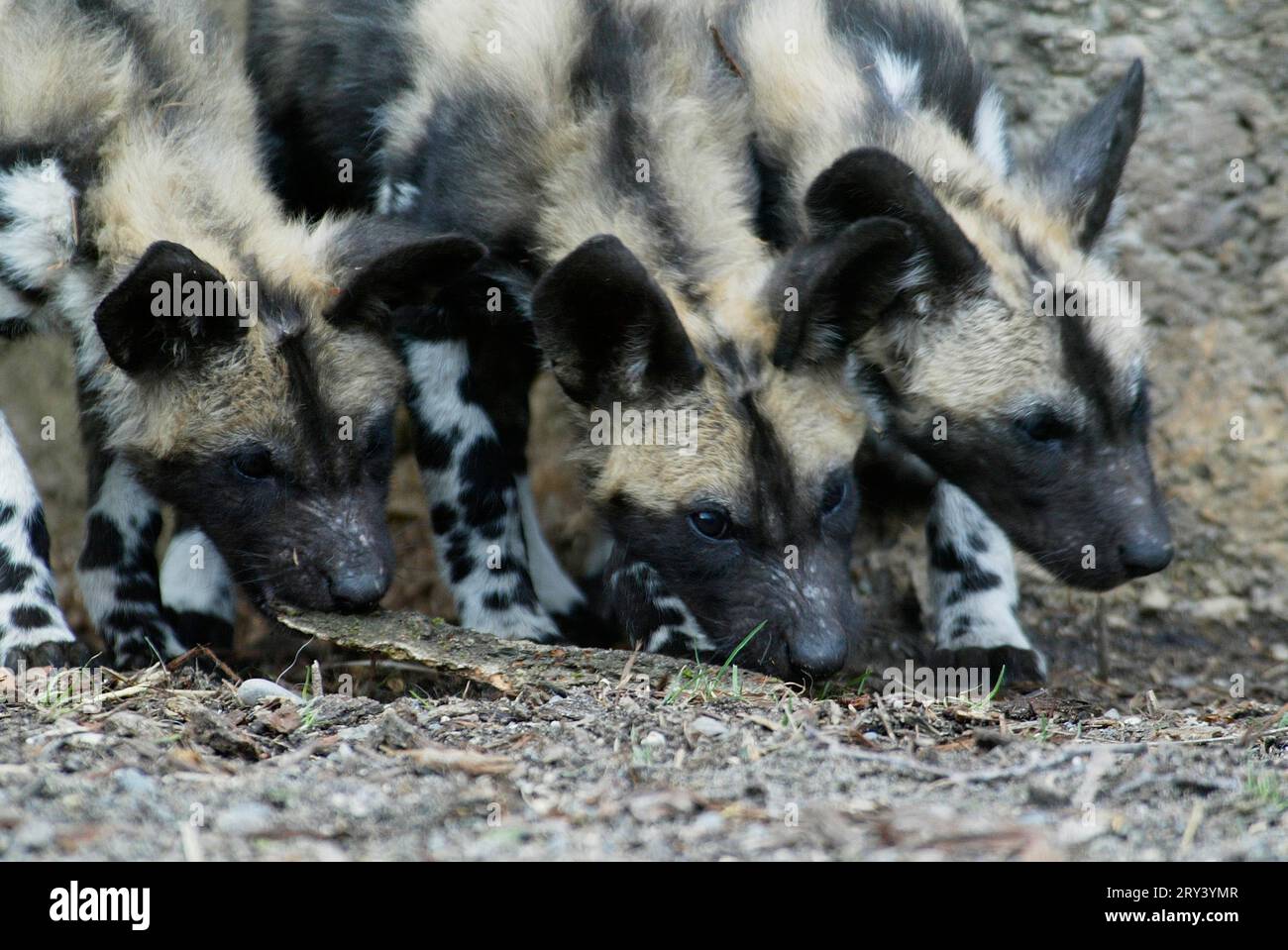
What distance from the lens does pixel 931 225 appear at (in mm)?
4836

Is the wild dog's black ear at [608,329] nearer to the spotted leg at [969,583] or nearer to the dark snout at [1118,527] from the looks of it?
the dark snout at [1118,527]

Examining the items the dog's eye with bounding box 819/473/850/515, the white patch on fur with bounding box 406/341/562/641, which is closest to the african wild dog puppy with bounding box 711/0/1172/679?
the dog's eye with bounding box 819/473/850/515

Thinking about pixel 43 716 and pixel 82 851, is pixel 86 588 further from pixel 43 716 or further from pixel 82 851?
pixel 82 851

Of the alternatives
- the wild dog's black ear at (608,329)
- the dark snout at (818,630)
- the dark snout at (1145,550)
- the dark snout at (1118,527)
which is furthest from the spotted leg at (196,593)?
the dark snout at (1145,550)

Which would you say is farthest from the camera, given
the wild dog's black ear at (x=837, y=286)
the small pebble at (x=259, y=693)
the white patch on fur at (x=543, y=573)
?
the white patch on fur at (x=543, y=573)

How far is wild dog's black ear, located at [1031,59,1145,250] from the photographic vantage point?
17.8 ft

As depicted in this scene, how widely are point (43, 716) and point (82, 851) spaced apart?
112cm

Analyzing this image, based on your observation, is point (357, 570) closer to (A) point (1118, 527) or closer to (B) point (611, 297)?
(B) point (611, 297)

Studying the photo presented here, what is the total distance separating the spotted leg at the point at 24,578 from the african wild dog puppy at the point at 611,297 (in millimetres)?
1401

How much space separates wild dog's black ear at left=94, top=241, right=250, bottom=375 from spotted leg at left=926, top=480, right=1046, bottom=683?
272 cm

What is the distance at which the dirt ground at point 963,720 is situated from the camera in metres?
3.19

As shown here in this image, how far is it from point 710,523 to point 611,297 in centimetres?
76
